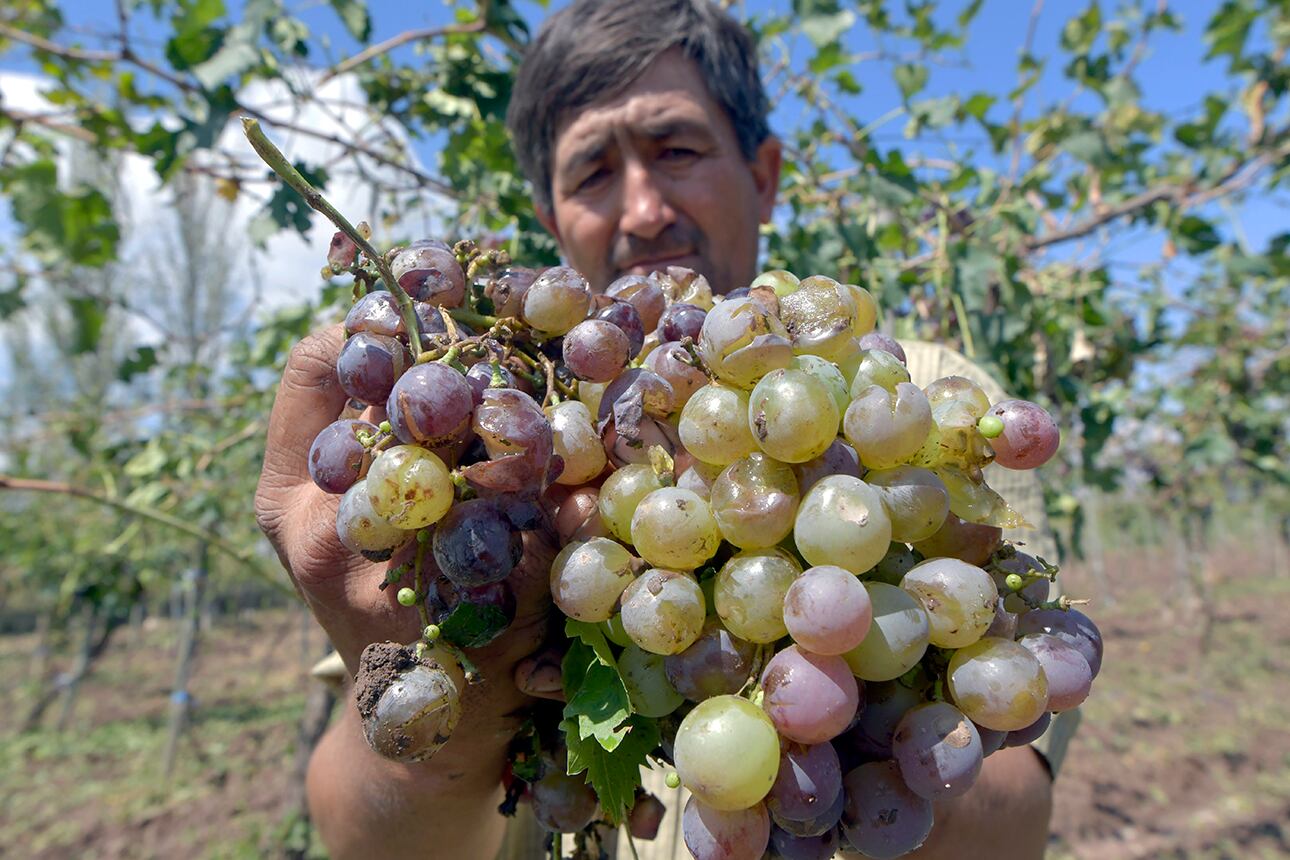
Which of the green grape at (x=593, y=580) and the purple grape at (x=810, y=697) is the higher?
the green grape at (x=593, y=580)

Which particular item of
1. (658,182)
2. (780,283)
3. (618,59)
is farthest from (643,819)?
(618,59)

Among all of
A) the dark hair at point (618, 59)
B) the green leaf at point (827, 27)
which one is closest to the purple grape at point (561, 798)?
the dark hair at point (618, 59)

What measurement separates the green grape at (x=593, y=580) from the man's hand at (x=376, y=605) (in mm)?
75

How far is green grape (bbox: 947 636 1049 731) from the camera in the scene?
0.68m

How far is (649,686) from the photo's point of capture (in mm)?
771

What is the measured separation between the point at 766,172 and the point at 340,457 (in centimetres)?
158

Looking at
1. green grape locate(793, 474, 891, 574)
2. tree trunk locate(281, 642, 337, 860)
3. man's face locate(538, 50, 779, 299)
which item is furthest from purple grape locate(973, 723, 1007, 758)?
tree trunk locate(281, 642, 337, 860)

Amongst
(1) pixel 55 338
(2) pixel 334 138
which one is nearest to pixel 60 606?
(1) pixel 55 338

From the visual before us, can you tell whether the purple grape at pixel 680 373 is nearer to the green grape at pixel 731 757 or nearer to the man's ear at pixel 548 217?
the green grape at pixel 731 757

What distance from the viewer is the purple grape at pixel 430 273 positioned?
2.69 ft

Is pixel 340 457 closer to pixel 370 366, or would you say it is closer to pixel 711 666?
pixel 370 366

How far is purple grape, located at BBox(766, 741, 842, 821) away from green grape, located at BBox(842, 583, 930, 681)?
9 cm

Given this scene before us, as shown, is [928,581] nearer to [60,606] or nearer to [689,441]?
[689,441]

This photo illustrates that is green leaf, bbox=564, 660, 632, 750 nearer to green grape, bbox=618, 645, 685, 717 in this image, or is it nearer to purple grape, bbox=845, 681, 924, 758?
green grape, bbox=618, 645, 685, 717
